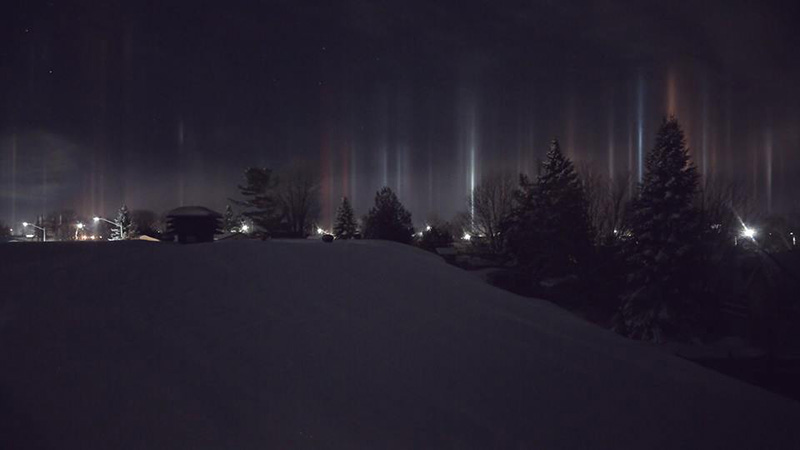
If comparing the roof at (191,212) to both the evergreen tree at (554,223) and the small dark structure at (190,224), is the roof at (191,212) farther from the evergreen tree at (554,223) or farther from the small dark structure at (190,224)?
the evergreen tree at (554,223)

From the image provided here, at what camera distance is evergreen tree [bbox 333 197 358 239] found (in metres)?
50.7

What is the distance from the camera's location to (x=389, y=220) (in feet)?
123

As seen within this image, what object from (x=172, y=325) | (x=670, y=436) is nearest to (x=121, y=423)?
(x=172, y=325)

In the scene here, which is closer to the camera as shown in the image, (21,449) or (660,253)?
(21,449)

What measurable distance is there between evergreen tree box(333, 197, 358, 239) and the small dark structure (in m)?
38.0

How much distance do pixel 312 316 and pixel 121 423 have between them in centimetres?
315

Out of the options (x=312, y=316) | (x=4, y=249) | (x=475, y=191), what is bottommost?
(x=312, y=316)

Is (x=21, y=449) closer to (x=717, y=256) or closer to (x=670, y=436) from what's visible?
(x=670, y=436)

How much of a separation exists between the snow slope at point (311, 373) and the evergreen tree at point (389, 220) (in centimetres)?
2785

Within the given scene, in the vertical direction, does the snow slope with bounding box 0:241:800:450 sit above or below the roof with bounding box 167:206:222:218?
below

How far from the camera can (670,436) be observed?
17.1ft

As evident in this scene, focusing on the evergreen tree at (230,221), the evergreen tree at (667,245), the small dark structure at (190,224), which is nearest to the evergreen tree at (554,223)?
the evergreen tree at (667,245)

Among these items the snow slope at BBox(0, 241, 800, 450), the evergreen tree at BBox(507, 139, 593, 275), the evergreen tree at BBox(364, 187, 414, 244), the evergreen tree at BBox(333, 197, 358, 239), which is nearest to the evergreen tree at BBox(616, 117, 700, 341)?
the evergreen tree at BBox(507, 139, 593, 275)

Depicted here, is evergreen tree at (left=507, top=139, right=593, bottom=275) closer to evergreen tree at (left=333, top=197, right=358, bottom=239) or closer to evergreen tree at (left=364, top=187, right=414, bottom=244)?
evergreen tree at (left=364, top=187, right=414, bottom=244)
